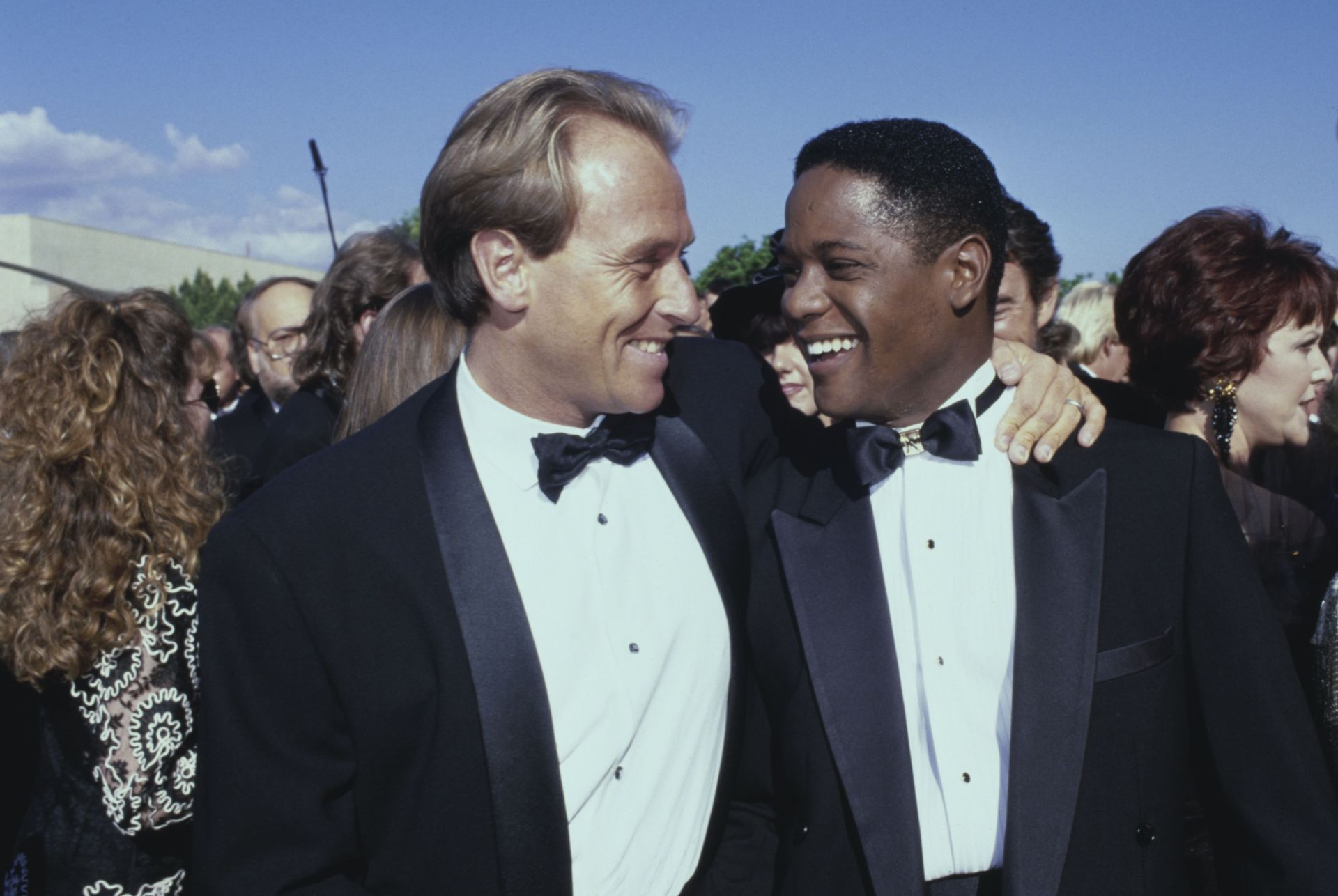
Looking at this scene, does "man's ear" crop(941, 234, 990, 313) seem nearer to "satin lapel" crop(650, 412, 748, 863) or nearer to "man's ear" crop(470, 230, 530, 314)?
"satin lapel" crop(650, 412, 748, 863)

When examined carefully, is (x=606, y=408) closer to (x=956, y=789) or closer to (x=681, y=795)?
(x=681, y=795)

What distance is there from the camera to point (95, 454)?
285 centimetres

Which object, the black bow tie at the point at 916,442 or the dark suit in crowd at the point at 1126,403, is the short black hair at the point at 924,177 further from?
the dark suit in crowd at the point at 1126,403

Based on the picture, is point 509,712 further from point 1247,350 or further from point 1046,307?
point 1046,307

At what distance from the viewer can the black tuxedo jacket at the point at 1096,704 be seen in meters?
2.06

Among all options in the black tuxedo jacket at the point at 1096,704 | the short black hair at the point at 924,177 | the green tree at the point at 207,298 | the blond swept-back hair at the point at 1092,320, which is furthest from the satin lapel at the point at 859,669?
the green tree at the point at 207,298

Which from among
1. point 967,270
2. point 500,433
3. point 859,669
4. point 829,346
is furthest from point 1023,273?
point 500,433

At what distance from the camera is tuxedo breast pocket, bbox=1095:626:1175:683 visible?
6.96 ft

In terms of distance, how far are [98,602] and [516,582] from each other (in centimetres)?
132

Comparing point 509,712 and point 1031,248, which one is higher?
point 1031,248

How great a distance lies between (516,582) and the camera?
7.02 feet

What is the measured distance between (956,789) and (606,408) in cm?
110

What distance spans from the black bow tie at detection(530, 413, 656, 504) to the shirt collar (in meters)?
0.04

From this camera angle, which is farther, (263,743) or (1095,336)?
(1095,336)
